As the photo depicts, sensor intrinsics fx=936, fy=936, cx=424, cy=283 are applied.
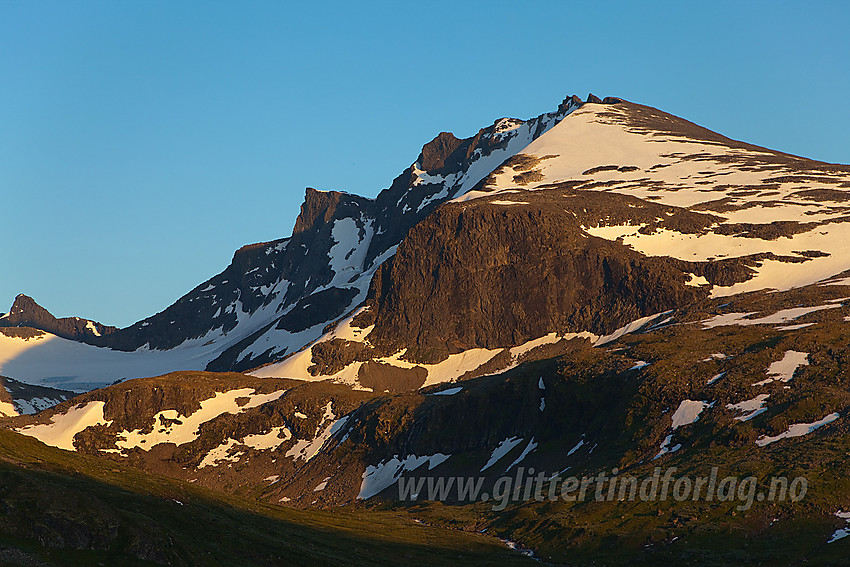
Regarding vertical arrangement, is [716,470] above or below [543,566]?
above

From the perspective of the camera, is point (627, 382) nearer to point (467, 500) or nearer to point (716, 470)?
point (467, 500)

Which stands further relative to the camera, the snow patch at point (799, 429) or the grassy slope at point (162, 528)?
the snow patch at point (799, 429)

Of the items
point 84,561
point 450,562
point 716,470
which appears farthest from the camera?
point 716,470

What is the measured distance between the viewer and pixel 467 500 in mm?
186500

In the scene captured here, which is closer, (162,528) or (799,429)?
(162,528)

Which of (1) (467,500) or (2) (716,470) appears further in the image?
(1) (467,500)

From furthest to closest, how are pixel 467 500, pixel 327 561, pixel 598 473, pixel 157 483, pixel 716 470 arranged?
pixel 467 500, pixel 598 473, pixel 716 470, pixel 157 483, pixel 327 561

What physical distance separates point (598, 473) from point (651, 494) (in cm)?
2551

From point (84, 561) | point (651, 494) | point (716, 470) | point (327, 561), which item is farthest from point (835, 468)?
point (84, 561)

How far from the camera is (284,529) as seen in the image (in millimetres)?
110438

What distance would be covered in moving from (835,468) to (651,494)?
1016 inches

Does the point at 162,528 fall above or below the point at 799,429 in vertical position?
above

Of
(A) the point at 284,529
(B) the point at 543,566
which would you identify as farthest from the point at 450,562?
(A) the point at 284,529

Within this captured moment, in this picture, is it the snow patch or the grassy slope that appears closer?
the grassy slope
